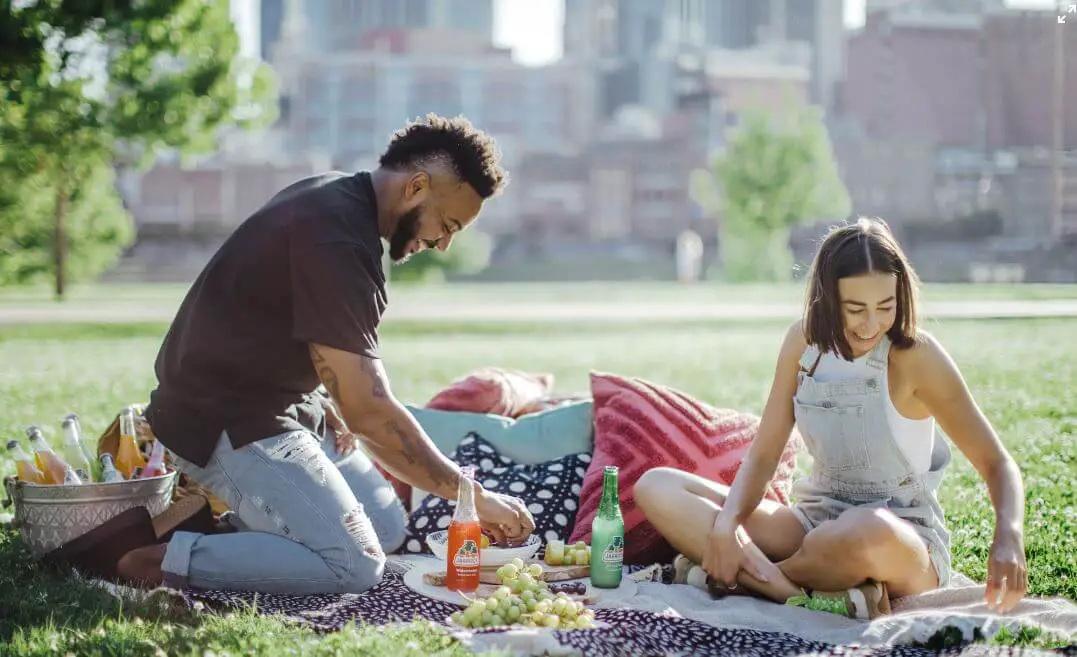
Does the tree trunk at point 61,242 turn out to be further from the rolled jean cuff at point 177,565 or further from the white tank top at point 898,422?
the white tank top at point 898,422

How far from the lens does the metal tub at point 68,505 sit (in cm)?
386

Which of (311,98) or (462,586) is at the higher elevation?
(311,98)

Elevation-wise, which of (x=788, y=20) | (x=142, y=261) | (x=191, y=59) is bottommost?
(x=142, y=261)

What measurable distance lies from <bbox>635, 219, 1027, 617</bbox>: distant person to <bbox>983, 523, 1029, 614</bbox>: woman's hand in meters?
0.02

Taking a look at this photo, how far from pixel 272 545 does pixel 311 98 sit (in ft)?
309

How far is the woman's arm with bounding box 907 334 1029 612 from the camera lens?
10.9 ft

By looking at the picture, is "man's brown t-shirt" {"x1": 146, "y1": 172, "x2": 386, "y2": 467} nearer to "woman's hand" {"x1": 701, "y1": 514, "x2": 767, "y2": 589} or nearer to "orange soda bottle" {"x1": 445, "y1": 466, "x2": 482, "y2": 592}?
"orange soda bottle" {"x1": 445, "y1": 466, "x2": 482, "y2": 592}

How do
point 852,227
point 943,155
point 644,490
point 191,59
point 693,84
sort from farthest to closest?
point 693,84
point 943,155
point 191,59
point 644,490
point 852,227

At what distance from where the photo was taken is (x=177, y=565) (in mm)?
3635

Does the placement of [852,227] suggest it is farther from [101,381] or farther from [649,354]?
[649,354]

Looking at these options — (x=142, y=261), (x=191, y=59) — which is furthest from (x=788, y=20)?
(x=191, y=59)

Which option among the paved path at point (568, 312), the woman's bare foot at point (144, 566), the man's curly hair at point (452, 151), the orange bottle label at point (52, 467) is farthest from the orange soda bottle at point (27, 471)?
the paved path at point (568, 312)

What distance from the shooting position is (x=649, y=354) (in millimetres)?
14758

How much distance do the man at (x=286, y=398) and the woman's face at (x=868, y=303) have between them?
3.68 feet
